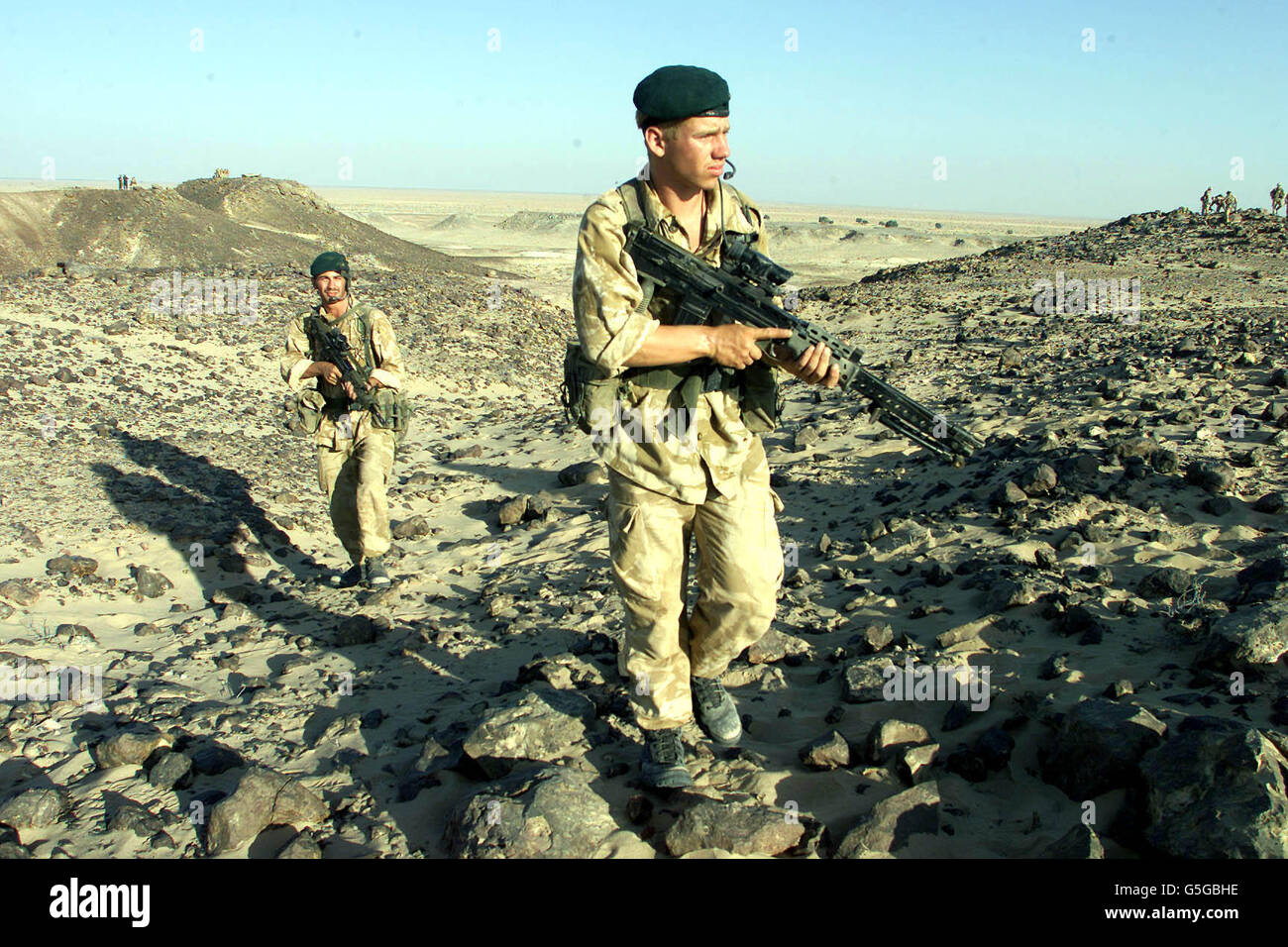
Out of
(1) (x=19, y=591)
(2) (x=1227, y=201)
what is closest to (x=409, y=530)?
(1) (x=19, y=591)

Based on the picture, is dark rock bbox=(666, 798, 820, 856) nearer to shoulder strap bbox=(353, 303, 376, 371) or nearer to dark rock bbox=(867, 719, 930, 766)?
dark rock bbox=(867, 719, 930, 766)

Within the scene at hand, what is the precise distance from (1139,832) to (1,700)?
4610 mm

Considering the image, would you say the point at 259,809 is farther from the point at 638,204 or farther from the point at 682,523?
the point at 638,204

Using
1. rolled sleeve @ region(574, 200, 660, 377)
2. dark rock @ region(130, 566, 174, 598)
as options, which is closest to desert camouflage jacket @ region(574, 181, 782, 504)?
rolled sleeve @ region(574, 200, 660, 377)

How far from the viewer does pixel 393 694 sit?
4414 millimetres

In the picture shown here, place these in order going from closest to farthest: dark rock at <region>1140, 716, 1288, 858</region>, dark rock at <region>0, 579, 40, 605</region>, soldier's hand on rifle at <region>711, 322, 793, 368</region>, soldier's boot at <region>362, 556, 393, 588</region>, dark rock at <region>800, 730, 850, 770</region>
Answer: dark rock at <region>1140, 716, 1288, 858</region>
soldier's hand on rifle at <region>711, 322, 793, 368</region>
dark rock at <region>800, 730, 850, 770</region>
dark rock at <region>0, 579, 40, 605</region>
soldier's boot at <region>362, 556, 393, 588</region>

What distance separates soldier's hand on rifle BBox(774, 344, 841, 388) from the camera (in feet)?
9.82

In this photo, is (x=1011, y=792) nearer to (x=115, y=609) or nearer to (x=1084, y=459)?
(x=1084, y=459)

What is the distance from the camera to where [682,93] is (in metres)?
2.78

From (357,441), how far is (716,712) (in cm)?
350

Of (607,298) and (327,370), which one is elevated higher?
(607,298)

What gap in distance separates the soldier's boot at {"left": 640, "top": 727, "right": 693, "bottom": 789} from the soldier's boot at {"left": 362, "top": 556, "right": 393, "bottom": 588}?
3.34 meters

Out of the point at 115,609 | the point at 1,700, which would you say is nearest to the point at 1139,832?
the point at 1,700

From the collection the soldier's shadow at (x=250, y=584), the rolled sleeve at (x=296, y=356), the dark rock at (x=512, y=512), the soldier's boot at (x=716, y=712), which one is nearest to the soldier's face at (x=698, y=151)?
the soldier's boot at (x=716, y=712)
